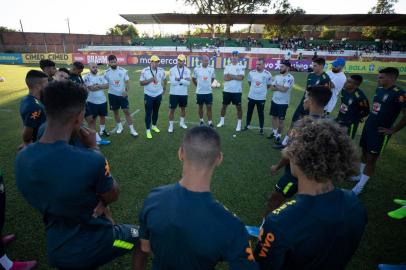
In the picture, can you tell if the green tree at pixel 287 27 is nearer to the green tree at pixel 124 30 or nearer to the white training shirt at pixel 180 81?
the green tree at pixel 124 30

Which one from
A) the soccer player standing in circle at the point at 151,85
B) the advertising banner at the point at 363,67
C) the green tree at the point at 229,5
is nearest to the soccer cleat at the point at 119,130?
the soccer player standing in circle at the point at 151,85

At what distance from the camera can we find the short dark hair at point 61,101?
2.16 m

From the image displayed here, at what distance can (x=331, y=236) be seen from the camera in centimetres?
170

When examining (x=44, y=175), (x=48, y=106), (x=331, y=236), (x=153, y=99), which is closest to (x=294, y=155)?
(x=331, y=236)

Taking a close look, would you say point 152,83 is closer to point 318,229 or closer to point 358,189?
point 358,189

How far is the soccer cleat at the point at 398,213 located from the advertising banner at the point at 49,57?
31.6m

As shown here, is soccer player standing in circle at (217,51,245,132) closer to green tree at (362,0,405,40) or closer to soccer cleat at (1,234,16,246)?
soccer cleat at (1,234,16,246)

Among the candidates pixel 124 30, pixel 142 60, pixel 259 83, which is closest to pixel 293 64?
pixel 142 60

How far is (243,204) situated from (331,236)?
3474 mm

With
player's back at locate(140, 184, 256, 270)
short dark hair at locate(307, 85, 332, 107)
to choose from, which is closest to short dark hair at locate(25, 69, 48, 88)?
player's back at locate(140, 184, 256, 270)

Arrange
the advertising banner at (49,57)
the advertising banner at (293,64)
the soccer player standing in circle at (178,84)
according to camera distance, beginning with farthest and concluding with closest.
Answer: the advertising banner at (49,57) → the advertising banner at (293,64) → the soccer player standing in circle at (178,84)

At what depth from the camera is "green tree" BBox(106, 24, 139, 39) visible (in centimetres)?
6056

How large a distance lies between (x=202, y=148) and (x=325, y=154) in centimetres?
89

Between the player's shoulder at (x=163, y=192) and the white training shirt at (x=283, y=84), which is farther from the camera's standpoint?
the white training shirt at (x=283, y=84)
